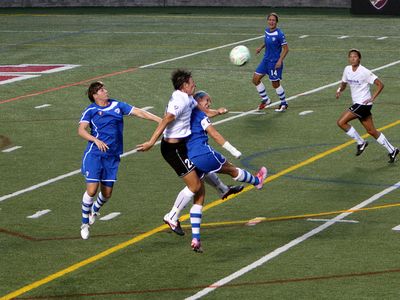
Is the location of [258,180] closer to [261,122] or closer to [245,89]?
[261,122]

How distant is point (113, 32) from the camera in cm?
4359

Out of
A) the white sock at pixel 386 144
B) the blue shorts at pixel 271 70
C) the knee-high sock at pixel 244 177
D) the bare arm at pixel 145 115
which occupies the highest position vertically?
the bare arm at pixel 145 115

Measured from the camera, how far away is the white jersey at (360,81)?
22.1 meters

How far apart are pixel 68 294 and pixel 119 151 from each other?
3.10m

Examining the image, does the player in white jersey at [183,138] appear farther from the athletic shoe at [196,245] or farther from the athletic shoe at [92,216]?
the athletic shoe at [92,216]

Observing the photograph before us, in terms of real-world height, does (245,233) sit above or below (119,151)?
below

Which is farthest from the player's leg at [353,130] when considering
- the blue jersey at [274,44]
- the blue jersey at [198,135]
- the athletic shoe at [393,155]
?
the blue jersey at [198,135]

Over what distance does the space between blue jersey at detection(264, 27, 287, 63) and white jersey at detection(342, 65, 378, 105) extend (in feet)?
20.1

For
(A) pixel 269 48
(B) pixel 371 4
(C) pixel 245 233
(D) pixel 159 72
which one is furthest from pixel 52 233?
(B) pixel 371 4

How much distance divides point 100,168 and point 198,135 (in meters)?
1.50

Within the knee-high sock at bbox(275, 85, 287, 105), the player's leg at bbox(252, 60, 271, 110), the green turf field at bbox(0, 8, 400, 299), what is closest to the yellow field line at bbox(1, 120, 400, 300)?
the green turf field at bbox(0, 8, 400, 299)

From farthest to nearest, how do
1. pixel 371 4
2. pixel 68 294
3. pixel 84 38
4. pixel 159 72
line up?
pixel 371 4 → pixel 84 38 → pixel 159 72 → pixel 68 294

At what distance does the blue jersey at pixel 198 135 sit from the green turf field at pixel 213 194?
4.45 ft

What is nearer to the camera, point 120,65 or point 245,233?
point 245,233
